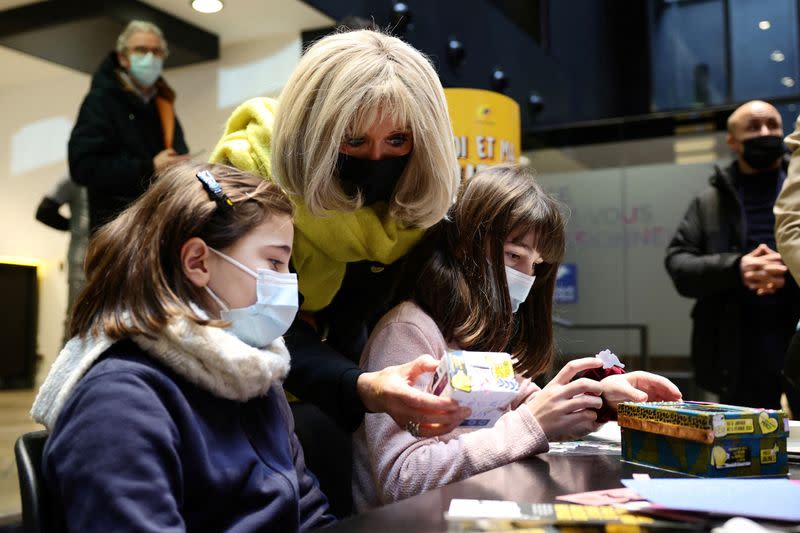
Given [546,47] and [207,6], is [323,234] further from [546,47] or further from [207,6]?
[546,47]

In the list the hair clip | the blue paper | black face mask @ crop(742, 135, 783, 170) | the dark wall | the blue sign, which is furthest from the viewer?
the blue sign

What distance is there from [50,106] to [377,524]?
3.88 meters

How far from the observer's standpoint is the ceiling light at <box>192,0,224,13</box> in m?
4.55

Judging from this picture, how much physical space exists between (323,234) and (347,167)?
148mm

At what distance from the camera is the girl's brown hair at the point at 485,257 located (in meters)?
1.74

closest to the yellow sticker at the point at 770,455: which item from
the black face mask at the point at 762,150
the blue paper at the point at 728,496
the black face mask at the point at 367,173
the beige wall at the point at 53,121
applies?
the blue paper at the point at 728,496

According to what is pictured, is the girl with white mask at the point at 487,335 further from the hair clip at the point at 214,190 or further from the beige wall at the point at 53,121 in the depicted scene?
the beige wall at the point at 53,121

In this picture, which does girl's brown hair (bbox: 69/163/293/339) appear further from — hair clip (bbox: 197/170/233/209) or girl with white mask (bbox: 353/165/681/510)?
girl with white mask (bbox: 353/165/681/510)

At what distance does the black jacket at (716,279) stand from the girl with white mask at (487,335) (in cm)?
184

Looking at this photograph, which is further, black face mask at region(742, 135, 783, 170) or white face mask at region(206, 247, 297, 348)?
black face mask at region(742, 135, 783, 170)

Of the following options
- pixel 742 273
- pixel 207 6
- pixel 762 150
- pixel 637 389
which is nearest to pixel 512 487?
pixel 637 389

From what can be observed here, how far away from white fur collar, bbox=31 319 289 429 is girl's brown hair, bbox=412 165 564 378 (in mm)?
607

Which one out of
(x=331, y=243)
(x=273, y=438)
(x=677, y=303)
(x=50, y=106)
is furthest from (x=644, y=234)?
(x=273, y=438)

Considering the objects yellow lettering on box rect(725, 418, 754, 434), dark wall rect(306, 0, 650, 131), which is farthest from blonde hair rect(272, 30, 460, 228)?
dark wall rect(306, 0, 650, 131)
